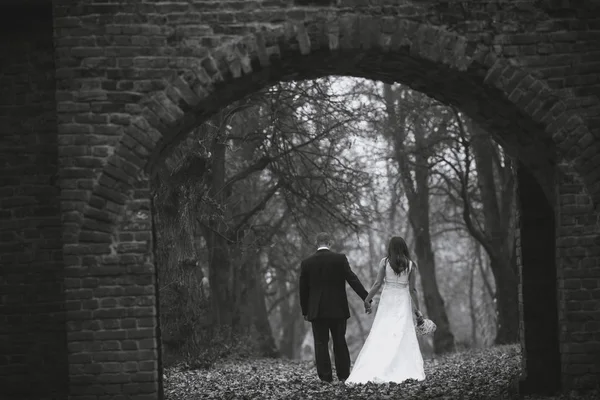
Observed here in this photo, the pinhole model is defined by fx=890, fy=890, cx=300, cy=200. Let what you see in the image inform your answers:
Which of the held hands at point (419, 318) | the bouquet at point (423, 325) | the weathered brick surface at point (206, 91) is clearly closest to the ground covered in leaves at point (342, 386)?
the bouquet at point (423, 325)

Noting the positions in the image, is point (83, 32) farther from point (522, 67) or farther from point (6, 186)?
point (522, 67)

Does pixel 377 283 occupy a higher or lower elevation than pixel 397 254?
lower

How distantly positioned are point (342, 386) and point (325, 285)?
137cm

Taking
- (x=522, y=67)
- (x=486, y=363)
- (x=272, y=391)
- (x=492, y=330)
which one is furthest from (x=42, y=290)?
(x=492, y=330)

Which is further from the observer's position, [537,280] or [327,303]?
[327,303]


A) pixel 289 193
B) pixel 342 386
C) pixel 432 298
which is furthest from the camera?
pixel 432 298

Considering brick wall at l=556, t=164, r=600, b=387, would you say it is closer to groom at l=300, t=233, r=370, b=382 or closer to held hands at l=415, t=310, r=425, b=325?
held hands at l=415, t=310, r=425, b=325

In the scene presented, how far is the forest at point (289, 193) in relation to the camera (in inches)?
563

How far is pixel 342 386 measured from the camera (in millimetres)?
10836

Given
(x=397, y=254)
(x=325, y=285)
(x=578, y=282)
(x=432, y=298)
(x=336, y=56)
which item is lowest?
(x=578, y=282)

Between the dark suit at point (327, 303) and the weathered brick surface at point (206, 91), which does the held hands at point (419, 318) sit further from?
the weathered brick surface at point (206, 91)

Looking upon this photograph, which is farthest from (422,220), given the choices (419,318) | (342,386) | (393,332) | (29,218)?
(29,218)

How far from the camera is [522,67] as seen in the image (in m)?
8.04

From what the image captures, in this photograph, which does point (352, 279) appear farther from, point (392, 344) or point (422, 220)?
point (422, 220)
